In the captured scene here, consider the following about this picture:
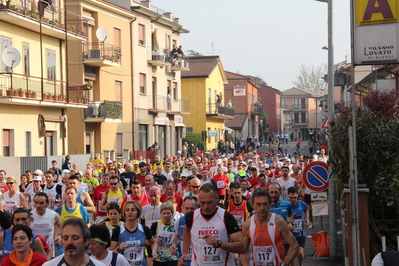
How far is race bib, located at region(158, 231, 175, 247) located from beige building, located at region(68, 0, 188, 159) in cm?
2677

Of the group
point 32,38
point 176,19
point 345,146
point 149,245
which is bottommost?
point 149,245

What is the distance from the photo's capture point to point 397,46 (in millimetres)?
7883

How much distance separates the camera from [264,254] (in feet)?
25.1

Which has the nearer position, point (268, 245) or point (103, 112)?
point (268, 245)

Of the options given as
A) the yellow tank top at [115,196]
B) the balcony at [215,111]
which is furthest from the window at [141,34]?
the yellow tank top at [115,196]

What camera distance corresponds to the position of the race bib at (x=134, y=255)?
28.6 ft

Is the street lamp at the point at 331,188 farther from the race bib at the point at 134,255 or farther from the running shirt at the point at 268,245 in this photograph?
the running shirt at the point at 268,245

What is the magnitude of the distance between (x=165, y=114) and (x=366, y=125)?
37.8m

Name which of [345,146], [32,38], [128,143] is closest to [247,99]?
[128,143]

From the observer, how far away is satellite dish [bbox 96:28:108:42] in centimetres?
3638

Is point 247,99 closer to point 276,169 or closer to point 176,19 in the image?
point 176,19

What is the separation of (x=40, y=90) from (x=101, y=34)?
782 centimetres

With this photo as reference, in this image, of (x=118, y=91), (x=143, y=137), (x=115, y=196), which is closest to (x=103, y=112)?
(x=118, y=91)

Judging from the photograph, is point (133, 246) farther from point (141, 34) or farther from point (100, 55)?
point (141, 34)
